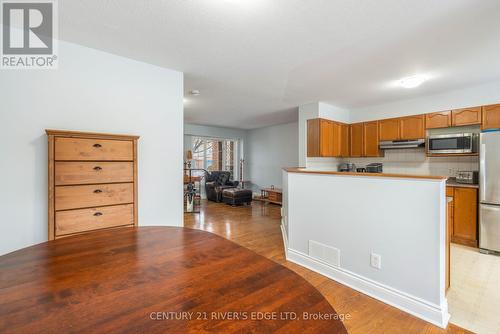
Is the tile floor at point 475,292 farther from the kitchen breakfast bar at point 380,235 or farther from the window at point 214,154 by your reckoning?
the window at point 214,154

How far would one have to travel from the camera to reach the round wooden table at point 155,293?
0.58 metres

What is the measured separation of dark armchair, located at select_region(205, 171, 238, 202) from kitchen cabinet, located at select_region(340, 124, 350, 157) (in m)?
3.52

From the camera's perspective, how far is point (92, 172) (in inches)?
79.6

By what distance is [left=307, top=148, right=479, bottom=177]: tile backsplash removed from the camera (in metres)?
3.80

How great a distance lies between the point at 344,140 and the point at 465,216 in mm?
2345

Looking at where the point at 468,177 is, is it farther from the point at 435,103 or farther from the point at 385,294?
the point at 385,294

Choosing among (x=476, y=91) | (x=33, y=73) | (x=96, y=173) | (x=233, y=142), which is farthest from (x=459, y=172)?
(x=233, y=142)

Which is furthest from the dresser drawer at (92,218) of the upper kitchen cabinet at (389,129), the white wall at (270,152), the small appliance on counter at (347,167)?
the white wall at (270,152)

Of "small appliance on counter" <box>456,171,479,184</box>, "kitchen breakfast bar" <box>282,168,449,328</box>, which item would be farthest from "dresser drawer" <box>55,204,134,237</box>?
"small appliance on counter" <box>456,171,479,184</box>

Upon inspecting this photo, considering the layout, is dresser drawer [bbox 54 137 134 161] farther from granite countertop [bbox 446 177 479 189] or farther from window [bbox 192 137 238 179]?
window [bbox 192 137 238 179]

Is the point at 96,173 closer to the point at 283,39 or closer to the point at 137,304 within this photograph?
the point at 137,304

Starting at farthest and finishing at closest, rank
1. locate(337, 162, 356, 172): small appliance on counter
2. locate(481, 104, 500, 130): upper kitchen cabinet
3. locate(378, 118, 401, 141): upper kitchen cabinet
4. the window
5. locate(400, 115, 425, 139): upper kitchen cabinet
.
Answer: the window → locate(337, 162, 356, 172): small appliance on counter → locate(378, 118, 401, 141): upper kitchen cabinet → locate(400, 115, 425, 139): upper kitchen cabinet → locate(481, 104, 500, 130): upper kitchen cabinet

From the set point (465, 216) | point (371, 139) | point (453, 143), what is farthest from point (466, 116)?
point (465, 216)

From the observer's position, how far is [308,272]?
8.53 ft
